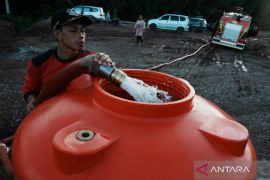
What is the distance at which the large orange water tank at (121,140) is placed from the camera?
64.4 inches

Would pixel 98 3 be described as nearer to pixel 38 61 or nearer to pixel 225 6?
pixel 225 6

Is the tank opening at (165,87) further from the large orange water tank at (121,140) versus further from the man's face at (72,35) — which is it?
the man's face at (72,35)

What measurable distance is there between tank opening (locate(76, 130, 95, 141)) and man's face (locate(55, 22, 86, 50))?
126 centimetres

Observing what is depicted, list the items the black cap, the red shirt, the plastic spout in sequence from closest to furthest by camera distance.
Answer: the plastic spout → the black cap → the red shirt

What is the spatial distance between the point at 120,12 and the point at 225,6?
12054mm

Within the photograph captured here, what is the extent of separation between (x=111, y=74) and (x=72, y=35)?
33.8 inches

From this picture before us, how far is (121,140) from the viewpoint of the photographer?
1766 mm

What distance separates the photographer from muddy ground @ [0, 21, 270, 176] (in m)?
6.20

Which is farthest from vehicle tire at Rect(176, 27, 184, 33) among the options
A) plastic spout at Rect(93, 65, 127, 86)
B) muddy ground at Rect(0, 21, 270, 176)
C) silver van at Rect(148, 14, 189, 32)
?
plastic spout at Rect(93, 65, 127, 86)

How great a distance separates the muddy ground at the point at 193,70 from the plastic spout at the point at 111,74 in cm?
339

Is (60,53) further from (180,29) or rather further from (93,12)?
(93,12)

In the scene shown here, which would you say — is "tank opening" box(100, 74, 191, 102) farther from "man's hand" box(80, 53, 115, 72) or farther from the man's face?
the man's face

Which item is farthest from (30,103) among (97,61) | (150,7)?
(150,7)

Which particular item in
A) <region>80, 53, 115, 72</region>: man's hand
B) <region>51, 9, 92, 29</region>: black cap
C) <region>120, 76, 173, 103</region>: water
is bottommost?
<region>120, 76, 173, 103</region>: water
